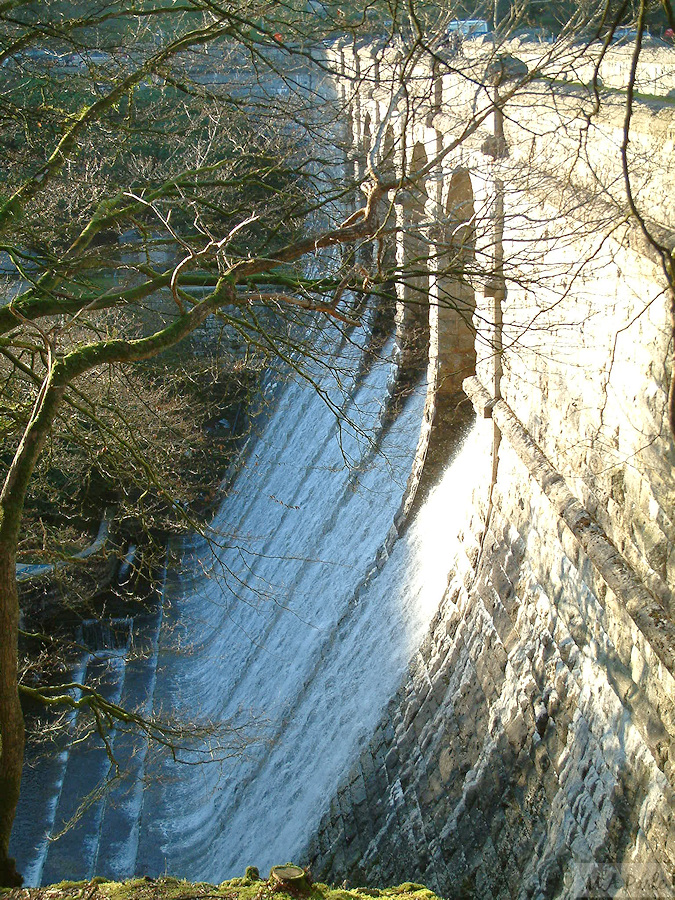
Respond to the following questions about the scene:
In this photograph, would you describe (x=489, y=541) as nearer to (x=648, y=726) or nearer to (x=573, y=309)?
(x=573, y=309)

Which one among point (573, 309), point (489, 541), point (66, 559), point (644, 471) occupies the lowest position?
point (66, 559)

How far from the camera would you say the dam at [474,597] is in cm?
391

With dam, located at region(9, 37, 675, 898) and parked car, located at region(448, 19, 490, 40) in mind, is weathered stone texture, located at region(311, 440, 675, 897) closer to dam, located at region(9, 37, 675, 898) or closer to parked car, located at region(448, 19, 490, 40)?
dam, located at region(9, 37, 675, 898)

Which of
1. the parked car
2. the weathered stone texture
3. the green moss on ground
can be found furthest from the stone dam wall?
the green moss on ground

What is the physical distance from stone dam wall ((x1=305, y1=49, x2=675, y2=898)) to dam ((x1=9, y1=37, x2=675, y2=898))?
0.02m

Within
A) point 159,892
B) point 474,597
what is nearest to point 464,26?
point 474,597

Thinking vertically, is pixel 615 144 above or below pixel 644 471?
above

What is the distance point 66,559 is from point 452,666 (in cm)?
272

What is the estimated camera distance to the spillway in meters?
7.39

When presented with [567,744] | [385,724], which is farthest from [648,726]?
[385,724]

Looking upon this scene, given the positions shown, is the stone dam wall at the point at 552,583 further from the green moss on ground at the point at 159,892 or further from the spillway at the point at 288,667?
the green moss on ground at the point at 159,892

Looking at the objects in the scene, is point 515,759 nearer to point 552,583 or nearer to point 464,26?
point 552,583

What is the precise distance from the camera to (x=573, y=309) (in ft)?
15.5

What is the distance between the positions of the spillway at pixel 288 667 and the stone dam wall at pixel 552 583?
28.0 inches
